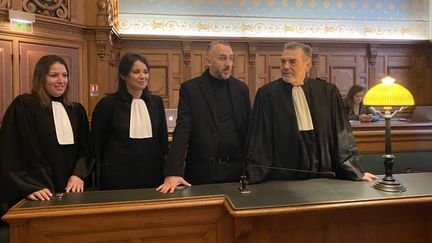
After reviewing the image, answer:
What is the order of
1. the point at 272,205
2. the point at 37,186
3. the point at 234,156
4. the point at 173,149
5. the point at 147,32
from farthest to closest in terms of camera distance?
1. the point at 147,32
2. the point at 234,156
3. the point at 173,149
4. the point at 37,186
5. the point at 272,205

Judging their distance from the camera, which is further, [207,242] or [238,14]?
[238,14]

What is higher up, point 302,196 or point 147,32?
point 147,32

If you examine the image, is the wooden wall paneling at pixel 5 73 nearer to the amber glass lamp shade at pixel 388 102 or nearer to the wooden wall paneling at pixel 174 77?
the wooden wall paneling at pixel 174 77

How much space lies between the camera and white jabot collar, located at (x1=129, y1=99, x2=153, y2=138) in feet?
6.75

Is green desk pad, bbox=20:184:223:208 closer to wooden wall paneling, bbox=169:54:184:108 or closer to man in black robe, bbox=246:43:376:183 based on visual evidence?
man in black robe, bbox=246:43:376:183

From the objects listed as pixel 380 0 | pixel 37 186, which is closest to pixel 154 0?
pixel 380 0

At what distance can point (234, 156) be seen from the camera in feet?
6.97

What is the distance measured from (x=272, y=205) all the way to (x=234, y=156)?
719mm

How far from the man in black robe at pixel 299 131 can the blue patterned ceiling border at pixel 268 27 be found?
185 inches

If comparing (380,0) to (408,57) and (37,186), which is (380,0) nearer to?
(408,57)

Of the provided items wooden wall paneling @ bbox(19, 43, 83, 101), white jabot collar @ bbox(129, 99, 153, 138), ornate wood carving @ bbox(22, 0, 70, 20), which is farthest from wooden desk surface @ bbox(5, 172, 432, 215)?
ornate wood carving @ bbox(22, 0, 70, 20)

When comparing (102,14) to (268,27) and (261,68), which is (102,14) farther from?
(268,27)

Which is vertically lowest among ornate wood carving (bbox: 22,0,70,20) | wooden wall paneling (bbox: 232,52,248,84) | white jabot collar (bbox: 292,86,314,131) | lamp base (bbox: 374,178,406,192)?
lamp base (bbox: 374,178,406,192)

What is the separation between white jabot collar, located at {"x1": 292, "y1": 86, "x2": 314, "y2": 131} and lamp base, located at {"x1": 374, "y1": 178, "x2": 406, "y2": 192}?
Answer: 44 cm
